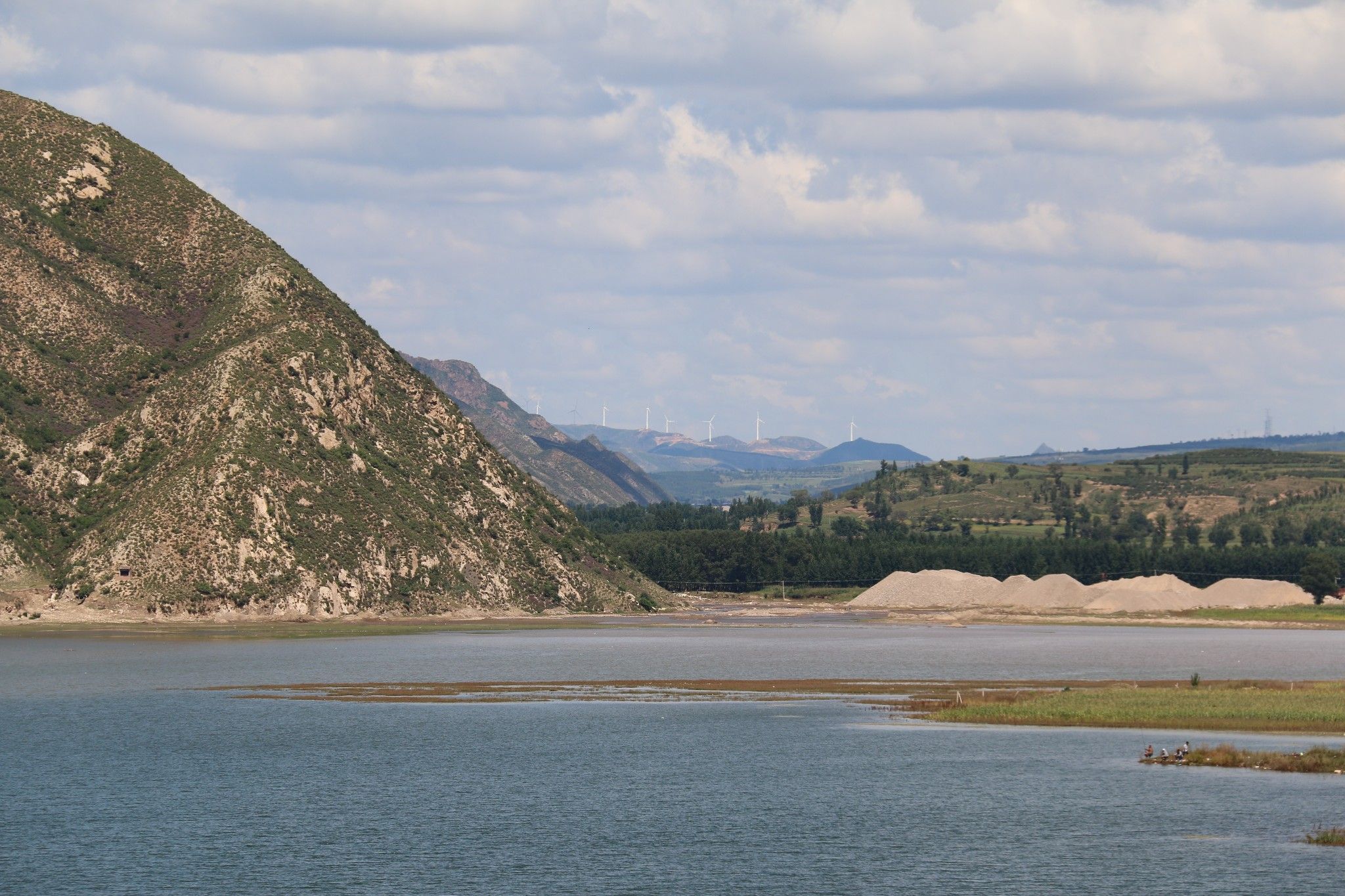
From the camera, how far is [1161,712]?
10769cm

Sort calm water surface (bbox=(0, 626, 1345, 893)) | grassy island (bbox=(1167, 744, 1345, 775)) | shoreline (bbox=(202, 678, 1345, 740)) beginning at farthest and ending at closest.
Answer: shoreline (bbox=(202, 678, 1345, 740))
grassy island (bbox=(1167, 744, 1345, 775))
calm water surface (bbox=(0, 626, 1345, 893))

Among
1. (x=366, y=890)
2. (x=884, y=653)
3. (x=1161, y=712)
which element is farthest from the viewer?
(x=884, y=653)

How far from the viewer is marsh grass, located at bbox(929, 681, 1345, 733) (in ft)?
340

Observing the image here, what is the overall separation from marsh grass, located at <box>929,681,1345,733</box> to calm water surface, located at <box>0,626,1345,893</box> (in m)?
3.88

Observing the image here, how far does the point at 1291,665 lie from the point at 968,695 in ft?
167

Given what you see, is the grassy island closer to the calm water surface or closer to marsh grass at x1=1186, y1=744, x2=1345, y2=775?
marsh grass at x1=1186, y1=744, x2=1345, y2=775

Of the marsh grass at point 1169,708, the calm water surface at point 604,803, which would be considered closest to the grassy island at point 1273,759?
the calm water surface at point 604,803

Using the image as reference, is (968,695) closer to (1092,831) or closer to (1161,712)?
(1161,712)

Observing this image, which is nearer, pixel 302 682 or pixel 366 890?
pixel 366 890

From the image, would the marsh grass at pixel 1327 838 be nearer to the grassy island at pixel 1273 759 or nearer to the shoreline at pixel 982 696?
the grassy island at pixel 1273 759

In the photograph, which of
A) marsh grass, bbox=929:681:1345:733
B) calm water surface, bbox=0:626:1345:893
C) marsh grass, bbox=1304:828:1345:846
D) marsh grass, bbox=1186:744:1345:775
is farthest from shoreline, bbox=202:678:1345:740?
marsh grass, bbox=1304:828:1345:846

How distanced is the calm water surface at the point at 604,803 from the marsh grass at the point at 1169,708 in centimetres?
388

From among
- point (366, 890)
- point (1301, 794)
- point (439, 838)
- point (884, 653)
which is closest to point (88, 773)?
point (439, 838)

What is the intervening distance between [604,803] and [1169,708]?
4810cm
